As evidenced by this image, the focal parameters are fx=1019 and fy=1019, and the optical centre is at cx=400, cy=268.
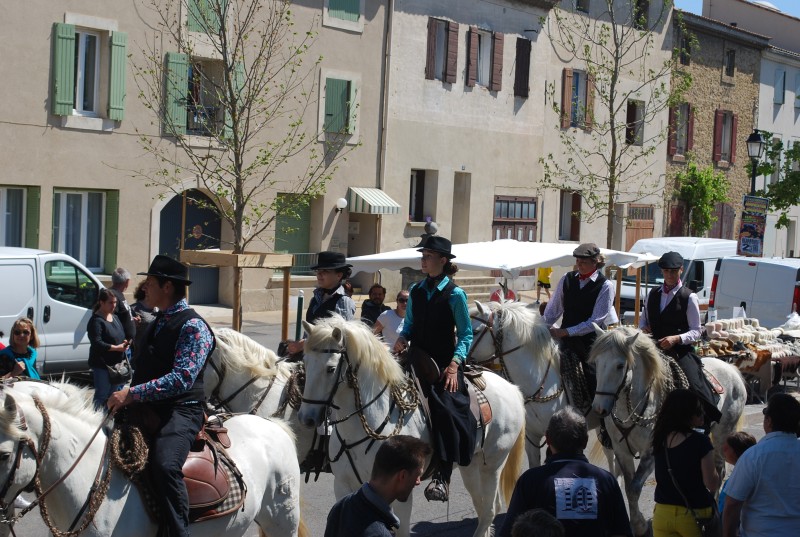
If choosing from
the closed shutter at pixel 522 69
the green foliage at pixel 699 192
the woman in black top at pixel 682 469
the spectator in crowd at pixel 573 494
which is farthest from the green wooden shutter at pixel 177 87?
the green foliage at pixel 699 192

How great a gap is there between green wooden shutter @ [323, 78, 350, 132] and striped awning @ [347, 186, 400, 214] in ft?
5.83

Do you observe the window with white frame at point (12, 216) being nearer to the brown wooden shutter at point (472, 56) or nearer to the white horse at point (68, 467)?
the brown wooden shutter at point (472, 56)

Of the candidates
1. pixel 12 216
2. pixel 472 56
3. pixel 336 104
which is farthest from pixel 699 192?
pixel 12 216

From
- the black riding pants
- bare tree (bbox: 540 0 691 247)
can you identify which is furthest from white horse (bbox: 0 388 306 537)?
bare tree (bbox: 540 0 691 247)

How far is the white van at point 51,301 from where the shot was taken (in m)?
13.7

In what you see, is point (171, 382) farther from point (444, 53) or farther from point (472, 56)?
point (472, 56)

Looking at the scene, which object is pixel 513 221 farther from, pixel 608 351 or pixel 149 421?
pixel 149 421

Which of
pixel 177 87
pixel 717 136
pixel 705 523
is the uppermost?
pixel 717 136

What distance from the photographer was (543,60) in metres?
32.5

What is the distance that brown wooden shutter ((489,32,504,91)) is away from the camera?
1208 inches

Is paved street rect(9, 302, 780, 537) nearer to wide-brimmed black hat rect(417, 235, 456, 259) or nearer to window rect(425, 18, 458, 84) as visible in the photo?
wide-brimmed black hat rect(417, 235, 456, 259)

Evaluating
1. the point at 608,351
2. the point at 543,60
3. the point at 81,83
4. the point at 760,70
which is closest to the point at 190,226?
the point at 81,83

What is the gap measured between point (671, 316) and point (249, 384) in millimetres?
4129

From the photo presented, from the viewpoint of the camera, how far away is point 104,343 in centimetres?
1220
